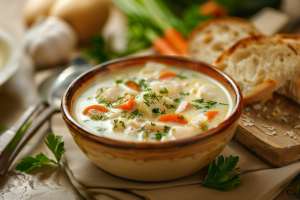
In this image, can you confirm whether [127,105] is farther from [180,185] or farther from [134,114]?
[180,185]

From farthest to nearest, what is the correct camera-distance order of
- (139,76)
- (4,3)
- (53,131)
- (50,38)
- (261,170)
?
(4,3) → (50,38) → (139,76) → (53,131) → (261,170)

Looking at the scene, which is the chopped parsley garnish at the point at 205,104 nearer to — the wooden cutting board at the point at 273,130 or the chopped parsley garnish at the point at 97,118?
the wooden cutting board at the point at 273,130

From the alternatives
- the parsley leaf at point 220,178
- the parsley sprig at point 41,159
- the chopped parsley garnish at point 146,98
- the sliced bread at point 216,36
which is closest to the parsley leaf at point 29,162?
the parsley sprig at point 41,159

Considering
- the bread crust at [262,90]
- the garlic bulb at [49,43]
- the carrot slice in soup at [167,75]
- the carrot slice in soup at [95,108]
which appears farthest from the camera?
the garlic bulb at [49,43]

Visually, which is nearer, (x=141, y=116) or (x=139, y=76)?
(x=141, y=116)

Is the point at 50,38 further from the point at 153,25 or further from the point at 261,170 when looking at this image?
the point at 261,170

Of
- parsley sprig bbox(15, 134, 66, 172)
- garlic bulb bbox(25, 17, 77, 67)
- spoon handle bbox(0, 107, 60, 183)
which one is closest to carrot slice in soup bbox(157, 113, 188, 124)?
parsley sprig bbox(15, 134, 66, 172)

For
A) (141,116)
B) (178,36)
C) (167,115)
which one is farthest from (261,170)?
(178,36)
